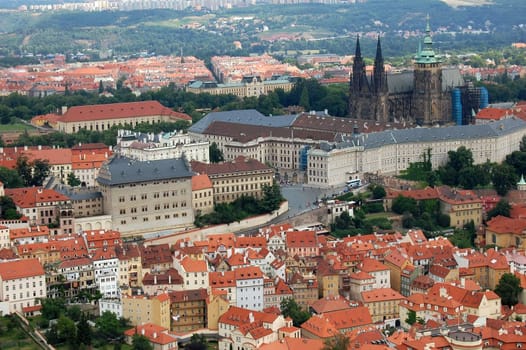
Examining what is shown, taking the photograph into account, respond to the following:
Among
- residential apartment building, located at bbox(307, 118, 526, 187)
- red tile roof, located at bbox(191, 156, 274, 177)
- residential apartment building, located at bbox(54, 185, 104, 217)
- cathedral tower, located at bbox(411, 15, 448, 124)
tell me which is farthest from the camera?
cathedral tower, located at bbox(411, 15, 448, 124)

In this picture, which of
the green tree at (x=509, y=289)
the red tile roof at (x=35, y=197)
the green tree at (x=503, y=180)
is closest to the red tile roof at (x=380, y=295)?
the green tree at (x=509, y=289)

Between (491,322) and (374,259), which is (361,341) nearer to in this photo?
(491,322)

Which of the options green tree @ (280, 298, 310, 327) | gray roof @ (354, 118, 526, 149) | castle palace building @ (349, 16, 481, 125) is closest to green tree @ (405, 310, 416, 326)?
green tree @ (280, 298, 310, 327)

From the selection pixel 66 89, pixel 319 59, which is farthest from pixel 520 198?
pixel 319 59

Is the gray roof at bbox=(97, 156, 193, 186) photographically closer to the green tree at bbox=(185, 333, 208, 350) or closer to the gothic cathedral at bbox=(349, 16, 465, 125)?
the green tree at bbox=(185, 333, 208, 350)

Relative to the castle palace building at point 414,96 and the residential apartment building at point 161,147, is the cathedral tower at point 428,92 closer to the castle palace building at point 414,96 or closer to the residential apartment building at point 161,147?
the castle palace building at point 414,96

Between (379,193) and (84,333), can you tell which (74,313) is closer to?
(84,333)
